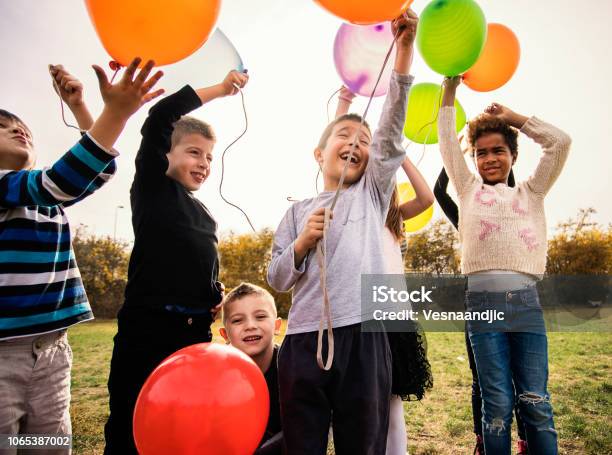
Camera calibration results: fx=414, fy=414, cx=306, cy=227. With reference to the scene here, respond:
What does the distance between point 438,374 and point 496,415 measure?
10.6 ft

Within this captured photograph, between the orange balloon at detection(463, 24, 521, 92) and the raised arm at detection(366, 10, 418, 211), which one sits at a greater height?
the orange balloon at detection(463, 24, 521, 92)

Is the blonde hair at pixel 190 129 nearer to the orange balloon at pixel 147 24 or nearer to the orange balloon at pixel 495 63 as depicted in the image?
the orange balloon at pixel 147 24

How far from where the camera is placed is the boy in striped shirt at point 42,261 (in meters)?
1.26

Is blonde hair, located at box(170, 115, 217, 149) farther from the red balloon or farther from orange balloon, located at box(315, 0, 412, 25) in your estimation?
the red balloon

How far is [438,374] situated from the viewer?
4805mm

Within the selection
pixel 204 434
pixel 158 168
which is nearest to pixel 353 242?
pixel 204 434

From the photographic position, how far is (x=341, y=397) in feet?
4.38

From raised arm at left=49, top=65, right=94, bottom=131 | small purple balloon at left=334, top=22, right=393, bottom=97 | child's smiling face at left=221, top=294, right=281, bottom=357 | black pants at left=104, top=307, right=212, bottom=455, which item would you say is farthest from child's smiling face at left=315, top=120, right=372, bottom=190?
raised arm at left=49, top=65, right=94, bottom=131

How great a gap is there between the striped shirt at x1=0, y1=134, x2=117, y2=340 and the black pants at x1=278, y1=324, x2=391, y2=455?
92 cm

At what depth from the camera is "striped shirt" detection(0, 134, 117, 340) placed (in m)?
1.27

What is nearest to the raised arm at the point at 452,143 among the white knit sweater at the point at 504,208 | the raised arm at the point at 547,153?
the white knit sweater at the point at 504,208

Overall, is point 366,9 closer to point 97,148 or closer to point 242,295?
point 97,148

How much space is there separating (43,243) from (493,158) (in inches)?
85.0

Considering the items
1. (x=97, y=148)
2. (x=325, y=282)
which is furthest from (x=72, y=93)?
(x=325, y=282)
